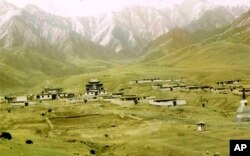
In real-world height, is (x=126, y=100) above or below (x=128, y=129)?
above

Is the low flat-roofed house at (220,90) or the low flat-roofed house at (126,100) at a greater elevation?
the low flat-roofed house at (220,90)

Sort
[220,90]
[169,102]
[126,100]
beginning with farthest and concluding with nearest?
[220,90] < [126,100] < [169,102]

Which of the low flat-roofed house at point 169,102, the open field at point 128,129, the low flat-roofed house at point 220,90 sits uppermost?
the low flat-roofed house at point 220,90

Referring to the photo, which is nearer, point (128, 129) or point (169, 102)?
point (128, 129)

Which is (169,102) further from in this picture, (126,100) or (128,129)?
(128,129)

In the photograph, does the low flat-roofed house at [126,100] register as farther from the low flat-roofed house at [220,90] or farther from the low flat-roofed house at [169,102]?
the low flat-roofed house at [220,90]

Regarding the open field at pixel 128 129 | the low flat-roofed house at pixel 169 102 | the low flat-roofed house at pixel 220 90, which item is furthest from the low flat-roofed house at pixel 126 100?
the low flat-roofed house at pixel 220 90

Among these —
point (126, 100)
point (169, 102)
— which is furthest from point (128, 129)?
point (126, 100)

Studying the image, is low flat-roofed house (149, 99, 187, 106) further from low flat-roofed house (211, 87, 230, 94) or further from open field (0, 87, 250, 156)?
low flat-roofed house (211, 87, 230, 94)

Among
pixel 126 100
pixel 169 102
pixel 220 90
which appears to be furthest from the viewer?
pixel 220 90

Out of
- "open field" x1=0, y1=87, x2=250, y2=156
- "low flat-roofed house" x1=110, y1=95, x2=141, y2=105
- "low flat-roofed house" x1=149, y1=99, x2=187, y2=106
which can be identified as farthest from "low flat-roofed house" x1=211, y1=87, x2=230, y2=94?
"low flat-roofed house" x1=110, y1=95, x2=141, y2=105

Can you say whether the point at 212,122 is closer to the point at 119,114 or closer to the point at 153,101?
the point at 119,114

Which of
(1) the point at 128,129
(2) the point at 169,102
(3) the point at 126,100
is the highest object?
(3) the point at 126,100
